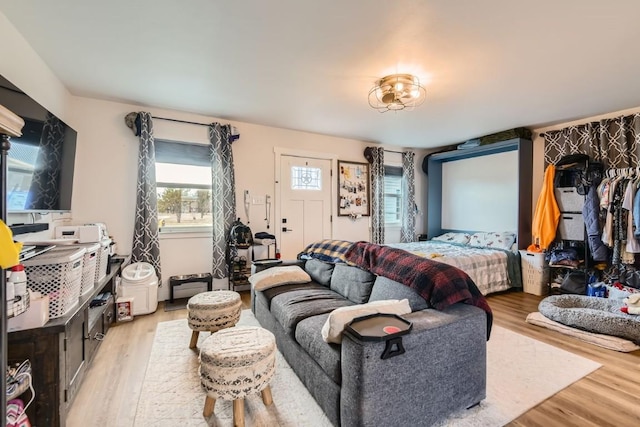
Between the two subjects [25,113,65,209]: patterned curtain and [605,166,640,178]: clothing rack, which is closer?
[25,113,65,209]: patterned curtain

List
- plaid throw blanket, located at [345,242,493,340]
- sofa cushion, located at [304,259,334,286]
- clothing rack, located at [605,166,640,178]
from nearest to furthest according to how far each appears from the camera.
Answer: plaid throw blanket, located at [345,242,493,340] < sofa cushion, located at [304,259,334,286] < clothing rack, located at [605,166,640,178]

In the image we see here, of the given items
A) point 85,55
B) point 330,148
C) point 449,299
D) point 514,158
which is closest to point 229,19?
point 85,55

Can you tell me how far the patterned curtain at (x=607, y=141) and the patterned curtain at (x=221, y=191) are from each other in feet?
16.2

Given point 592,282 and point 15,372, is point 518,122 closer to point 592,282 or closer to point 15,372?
point 592,282

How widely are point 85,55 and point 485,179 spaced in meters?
5.89

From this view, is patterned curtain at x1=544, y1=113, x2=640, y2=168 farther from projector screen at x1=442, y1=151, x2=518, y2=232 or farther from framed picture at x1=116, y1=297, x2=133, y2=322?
framed picture at x1=116, y1=297, x2=133, y2=322

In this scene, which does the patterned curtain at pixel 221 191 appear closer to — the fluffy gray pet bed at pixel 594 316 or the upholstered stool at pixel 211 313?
the upholstered stool at pixel 211 313

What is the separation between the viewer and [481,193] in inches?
209

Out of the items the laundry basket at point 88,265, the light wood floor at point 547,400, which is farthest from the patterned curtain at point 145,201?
the laundry basket at point 88,265

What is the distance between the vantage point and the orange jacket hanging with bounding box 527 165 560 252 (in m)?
4.12

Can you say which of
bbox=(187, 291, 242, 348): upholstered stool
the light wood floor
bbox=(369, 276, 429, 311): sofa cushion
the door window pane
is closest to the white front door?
the door window pane

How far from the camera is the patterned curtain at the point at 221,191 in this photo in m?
3.94

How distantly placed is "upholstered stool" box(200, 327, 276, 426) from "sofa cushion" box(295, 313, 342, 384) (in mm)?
237

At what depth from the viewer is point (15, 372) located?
4.32 ft
